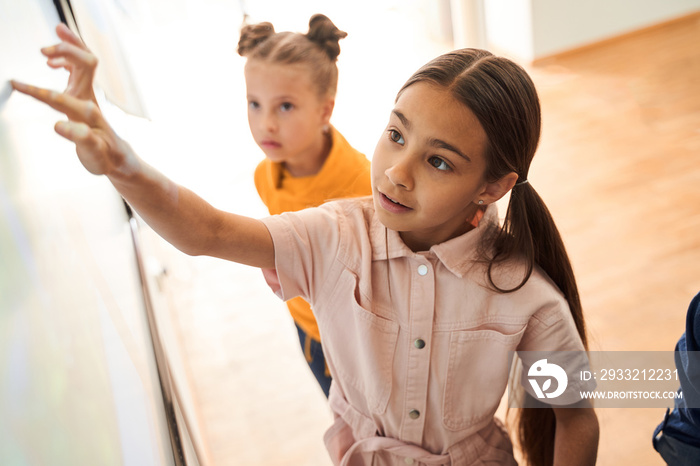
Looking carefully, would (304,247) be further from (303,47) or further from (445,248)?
(303,47)

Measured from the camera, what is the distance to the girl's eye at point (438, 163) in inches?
30.3

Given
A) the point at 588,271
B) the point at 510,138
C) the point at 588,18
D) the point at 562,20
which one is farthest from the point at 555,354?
the point at 588,18

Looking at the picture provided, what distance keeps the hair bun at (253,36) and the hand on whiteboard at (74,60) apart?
0.63 m

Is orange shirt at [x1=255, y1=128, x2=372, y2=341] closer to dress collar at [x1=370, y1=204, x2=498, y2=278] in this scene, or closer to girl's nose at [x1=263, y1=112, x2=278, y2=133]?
girl's nose at [x1=263, y1=112, x2=278, y2=133]

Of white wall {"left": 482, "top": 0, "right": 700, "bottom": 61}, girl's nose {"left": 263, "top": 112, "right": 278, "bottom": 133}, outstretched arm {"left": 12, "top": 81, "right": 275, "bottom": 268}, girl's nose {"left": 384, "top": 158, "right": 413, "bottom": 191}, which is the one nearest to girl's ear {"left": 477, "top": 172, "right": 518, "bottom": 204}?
girl's nose {"left": 384, "top": 158, "right": 413, "bottom": 191}

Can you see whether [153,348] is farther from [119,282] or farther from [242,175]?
[242,175]

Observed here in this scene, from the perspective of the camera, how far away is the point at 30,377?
356mm

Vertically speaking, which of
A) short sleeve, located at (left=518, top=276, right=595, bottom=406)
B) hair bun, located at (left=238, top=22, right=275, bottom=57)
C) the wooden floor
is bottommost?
the wooden floor

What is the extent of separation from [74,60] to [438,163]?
1.40 feet

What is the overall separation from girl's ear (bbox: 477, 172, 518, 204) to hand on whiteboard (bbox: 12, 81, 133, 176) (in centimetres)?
45

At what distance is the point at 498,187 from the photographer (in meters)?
0.82

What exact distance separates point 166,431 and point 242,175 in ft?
7.67

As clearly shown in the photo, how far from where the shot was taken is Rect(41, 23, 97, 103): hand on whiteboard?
0.49m

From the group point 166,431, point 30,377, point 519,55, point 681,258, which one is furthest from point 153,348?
point 519,55
